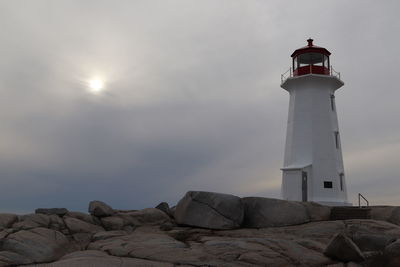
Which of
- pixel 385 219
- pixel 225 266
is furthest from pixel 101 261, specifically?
pixel 385 219

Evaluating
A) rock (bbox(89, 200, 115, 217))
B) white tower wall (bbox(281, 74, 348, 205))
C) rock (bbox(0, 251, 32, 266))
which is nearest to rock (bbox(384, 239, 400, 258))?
rock (bbox(0, 251, 32, 266))

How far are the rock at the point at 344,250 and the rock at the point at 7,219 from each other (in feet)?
35.3

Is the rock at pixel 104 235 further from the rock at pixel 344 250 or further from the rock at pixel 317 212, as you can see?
the rock at pixel 317 212

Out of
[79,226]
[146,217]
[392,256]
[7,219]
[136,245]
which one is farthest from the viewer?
[146,217]

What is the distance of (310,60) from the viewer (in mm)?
28219

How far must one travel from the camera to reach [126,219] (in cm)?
1555

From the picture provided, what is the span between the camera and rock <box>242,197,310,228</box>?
1508 centimetres

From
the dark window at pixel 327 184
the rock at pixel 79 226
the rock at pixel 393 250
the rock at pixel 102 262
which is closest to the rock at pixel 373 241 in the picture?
the rock at pixel 393 250

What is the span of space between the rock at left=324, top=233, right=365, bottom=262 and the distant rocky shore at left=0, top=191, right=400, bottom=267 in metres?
0.03

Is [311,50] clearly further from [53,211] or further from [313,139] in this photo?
[53,211]

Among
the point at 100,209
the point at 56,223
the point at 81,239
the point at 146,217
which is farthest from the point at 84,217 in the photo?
the point at 146,217

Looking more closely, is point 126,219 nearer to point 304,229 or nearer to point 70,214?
point 70,214

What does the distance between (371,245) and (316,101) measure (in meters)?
14.1

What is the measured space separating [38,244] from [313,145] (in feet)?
56.9
